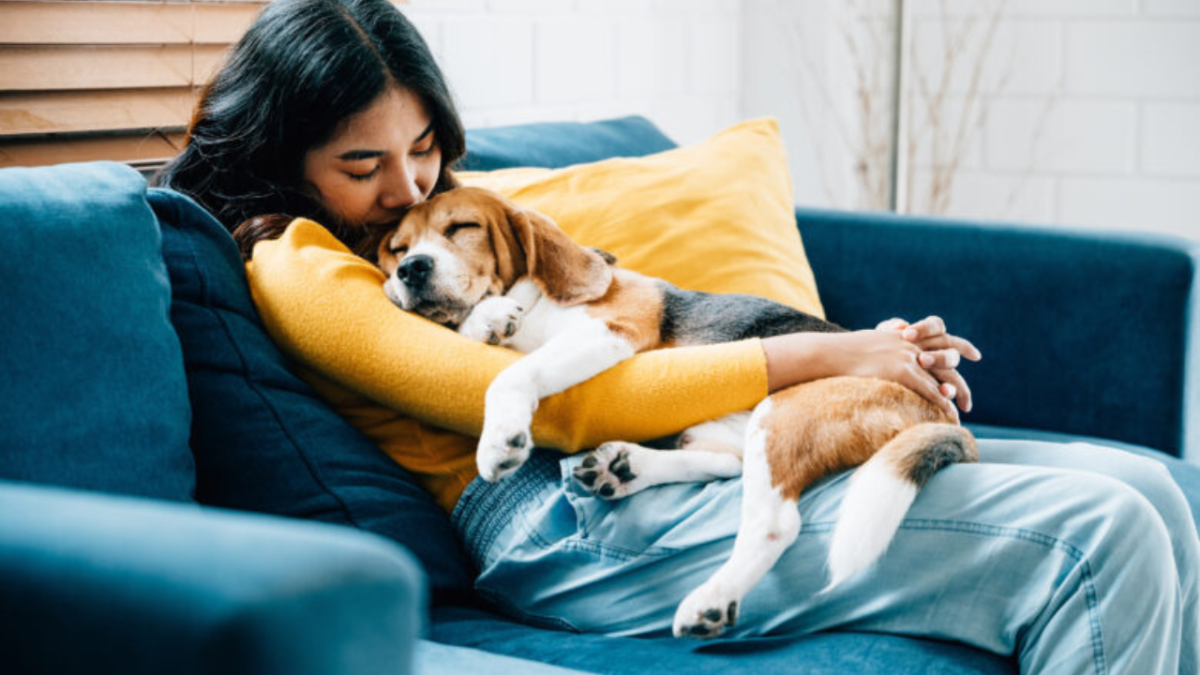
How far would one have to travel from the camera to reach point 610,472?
135cm

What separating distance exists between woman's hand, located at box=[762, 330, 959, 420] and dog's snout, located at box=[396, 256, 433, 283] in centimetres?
43

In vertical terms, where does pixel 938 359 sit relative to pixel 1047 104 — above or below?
below

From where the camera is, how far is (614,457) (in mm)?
1359

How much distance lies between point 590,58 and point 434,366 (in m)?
1.76

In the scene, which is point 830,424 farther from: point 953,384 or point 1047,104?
point 1047,104

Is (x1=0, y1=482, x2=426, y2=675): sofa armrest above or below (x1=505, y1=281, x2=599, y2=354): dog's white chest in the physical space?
above

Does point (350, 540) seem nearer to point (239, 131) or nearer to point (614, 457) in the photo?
point (614, 457)

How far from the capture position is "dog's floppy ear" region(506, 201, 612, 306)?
1.55 meters

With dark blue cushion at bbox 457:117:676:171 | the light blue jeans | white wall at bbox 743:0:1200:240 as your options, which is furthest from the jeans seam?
white wall at bbox 743:0:1200:240

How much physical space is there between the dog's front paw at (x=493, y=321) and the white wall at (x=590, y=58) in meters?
0.97

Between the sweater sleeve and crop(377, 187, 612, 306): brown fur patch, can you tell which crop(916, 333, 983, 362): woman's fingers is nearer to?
the sweater sleeve

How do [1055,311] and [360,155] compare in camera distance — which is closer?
[360,155]

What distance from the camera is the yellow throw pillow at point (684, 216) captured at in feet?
6.26

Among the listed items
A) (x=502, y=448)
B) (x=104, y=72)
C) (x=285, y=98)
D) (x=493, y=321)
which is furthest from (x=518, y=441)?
(x=104, y=72)
